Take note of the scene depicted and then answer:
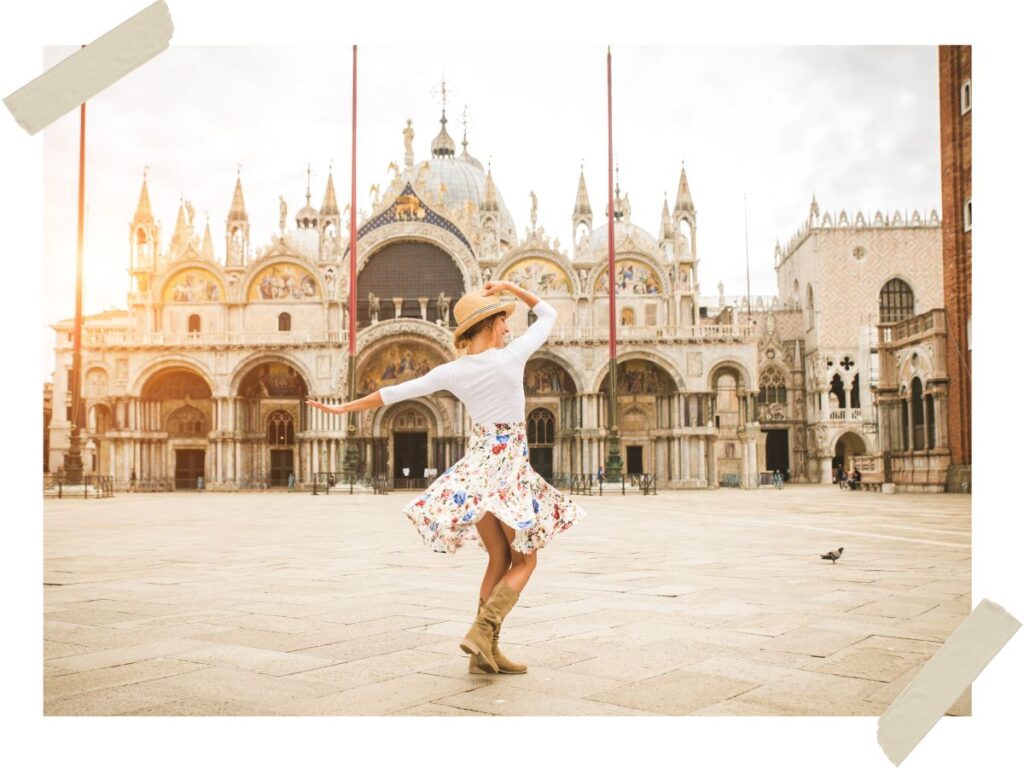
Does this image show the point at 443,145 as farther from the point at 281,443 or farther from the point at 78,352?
the point at 78,352

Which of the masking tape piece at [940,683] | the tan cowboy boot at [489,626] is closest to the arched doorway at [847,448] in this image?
the tan cowboy boot at [489,626]

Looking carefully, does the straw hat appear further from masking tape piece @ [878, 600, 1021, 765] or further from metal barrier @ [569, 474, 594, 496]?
metal barrier @ [569, 474, 594, 496]

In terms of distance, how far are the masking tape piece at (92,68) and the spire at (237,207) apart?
3586 cm

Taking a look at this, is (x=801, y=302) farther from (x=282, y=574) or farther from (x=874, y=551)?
(x=282, y=574)

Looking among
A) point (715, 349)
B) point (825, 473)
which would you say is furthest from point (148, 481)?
point (825, 473)

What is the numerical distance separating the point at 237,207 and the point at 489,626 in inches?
1427

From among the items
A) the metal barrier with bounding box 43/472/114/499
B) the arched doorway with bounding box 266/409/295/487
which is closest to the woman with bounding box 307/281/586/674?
the metal barrier with bounding box 43/472/114/499

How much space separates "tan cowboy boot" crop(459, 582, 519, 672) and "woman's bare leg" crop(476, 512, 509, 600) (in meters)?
0.13

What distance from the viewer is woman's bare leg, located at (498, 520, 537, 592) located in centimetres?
373

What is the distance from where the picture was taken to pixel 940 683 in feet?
9.87

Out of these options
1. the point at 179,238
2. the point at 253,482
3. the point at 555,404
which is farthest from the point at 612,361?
the point at 179,238

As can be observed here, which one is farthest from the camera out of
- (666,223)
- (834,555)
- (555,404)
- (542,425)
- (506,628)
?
(666,223)

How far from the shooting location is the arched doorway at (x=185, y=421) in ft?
117

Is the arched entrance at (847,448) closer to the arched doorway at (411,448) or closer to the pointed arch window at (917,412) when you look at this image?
the arched doorway at (411,448)
